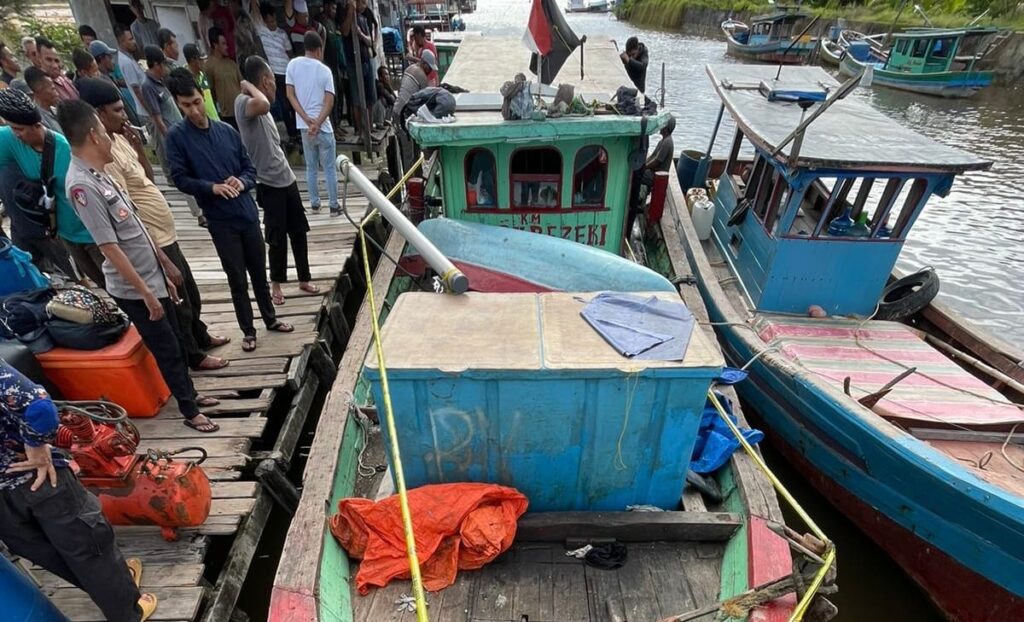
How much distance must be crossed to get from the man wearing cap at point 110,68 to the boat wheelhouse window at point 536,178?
5342 mm

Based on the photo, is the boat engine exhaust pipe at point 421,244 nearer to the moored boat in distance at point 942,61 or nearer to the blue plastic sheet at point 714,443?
the blue plastic sheet at point 714,443

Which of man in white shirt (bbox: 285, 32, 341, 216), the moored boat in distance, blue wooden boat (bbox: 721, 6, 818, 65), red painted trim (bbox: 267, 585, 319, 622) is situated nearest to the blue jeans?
man in white shirt (bbox: 285, 32, 341, 216)

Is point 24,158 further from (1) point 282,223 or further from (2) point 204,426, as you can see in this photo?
(2) point 204,426

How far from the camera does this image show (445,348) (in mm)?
2586

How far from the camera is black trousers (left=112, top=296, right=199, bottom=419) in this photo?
10.9ft

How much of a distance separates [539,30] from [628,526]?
378cm

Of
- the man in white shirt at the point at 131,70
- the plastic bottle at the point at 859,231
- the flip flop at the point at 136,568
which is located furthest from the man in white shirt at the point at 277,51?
the plastic bottle at the point at 859,231

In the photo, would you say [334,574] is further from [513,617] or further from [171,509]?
[171,509]

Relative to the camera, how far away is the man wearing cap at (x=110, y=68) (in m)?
6.75

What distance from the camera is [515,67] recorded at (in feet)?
20.5

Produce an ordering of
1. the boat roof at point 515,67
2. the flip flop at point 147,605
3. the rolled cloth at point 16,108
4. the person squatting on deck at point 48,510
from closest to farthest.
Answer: the person squatting on deck at point 48,510, the flip flop at point 147,605, the rolled cloth at point 16,108, the boat roof at point 515,67

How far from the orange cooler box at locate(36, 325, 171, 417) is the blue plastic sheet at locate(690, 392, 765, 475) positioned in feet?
13.5

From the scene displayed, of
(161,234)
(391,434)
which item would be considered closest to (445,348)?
(391,434)

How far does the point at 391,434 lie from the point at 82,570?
1.81m
